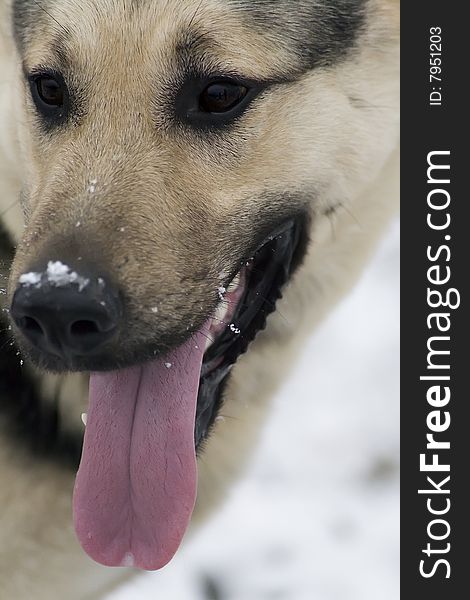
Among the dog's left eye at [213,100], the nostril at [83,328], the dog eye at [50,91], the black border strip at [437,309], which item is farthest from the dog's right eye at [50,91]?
the black border strip at [437,309]

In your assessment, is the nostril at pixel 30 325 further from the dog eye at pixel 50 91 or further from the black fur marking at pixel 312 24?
the black fur marking at pixel 312 24

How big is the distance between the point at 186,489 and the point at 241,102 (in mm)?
893

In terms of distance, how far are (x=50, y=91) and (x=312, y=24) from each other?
615 millimetres

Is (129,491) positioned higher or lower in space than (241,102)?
lower

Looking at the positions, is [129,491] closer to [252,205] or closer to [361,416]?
[252,205]

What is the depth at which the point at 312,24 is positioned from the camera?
1993 mm

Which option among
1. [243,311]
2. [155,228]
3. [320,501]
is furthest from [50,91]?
[320,501]

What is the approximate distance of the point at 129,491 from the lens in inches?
79.3

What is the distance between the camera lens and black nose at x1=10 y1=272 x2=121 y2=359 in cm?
163

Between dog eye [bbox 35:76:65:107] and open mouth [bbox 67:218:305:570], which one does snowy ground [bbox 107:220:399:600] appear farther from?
dog eye [bbox 35:76:65:107]

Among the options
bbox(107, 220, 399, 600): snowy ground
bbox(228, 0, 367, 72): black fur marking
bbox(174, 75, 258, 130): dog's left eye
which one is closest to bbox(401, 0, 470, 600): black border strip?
bbox(107, 220, 399, 600): snowy ground

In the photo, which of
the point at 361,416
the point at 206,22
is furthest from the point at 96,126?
the point at 361,416

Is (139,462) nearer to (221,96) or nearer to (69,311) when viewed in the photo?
(69,311)

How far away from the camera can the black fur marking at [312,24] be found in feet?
6.26
